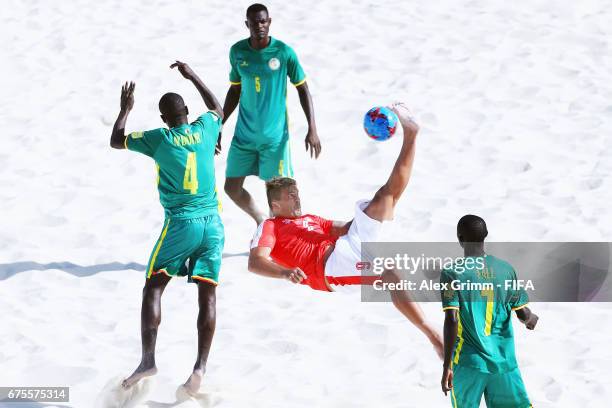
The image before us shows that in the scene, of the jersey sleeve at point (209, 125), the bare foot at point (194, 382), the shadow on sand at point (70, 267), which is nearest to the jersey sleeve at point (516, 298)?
the bare foot at point (194, 382)

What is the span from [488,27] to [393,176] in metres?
6.01

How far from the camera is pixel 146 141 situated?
16.2ft

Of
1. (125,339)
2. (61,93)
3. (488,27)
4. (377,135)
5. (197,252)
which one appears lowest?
(125,339)

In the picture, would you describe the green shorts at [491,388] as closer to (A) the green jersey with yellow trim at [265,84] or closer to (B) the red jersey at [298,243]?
(B) the red jersey at [298,243]

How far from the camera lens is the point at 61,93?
368 inches

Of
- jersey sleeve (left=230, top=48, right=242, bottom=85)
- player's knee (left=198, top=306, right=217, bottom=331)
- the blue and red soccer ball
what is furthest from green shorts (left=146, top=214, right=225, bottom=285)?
jersey sleeve (left=230, top=48, right=242, bottom=85)

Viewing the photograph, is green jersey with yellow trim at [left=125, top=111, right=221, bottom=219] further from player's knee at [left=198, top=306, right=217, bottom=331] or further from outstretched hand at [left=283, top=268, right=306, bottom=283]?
outstretched hand at [left=283, top=268, right=306, bottom=283]

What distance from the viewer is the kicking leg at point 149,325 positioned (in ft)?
15.2

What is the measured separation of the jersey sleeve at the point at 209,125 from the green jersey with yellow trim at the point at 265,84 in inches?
48.6

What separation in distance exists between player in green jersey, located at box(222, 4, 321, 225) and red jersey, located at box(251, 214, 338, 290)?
1315 mm

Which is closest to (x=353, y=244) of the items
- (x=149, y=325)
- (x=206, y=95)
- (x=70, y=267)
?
(x=149, y=325)

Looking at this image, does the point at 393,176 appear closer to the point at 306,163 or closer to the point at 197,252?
the point at 197,252

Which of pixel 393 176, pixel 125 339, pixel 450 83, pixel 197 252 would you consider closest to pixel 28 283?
pixel 125 339

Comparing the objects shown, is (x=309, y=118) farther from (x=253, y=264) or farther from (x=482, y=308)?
(x=482, y=308)
